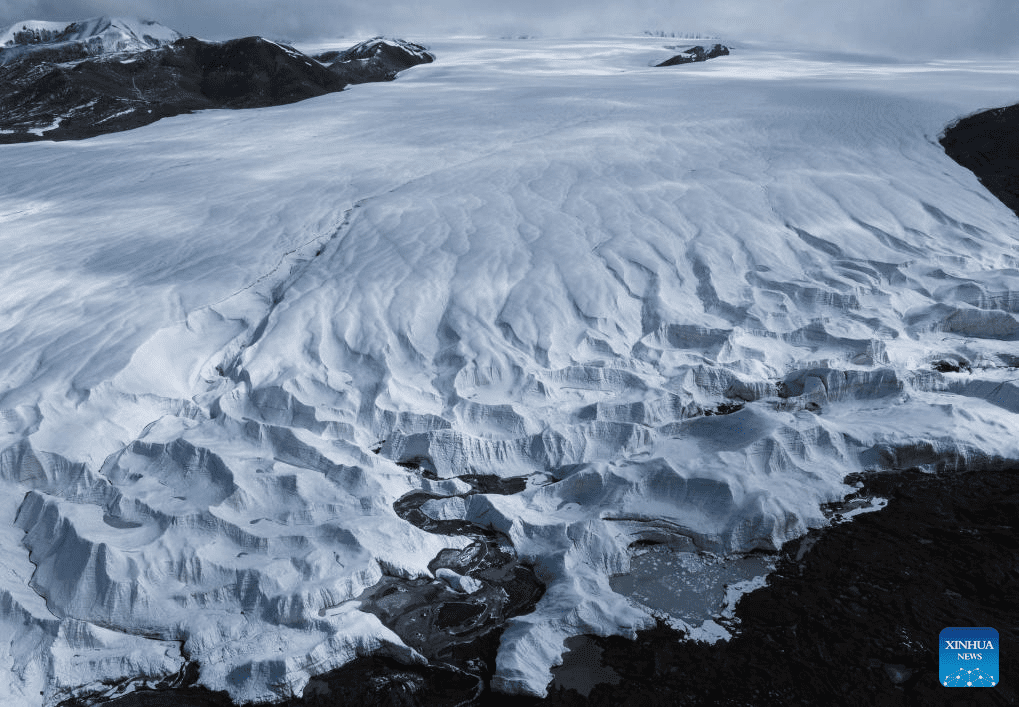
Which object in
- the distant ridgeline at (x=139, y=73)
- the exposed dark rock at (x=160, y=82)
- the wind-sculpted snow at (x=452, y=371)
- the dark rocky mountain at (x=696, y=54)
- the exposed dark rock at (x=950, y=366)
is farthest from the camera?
the dark rocky mountain at (x=696, y=54)

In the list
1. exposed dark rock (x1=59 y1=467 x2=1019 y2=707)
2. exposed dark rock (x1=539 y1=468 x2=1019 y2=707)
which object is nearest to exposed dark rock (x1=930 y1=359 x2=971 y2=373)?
exposed dark rock (x1=539 y1=468 x2=1019 y2=707)

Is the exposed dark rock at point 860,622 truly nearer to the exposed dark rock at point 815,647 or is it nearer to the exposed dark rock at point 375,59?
the exposed dark rock at point 815,647

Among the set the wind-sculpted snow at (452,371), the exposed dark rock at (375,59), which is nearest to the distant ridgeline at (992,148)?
the wind-sculpted snow at (452,371)

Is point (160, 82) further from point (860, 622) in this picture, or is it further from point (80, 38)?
point (860, 622)

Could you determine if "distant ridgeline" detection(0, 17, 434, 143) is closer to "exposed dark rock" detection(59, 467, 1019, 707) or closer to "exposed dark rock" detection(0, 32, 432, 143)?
"exposed dark rock" detection(0, 32, 432, 143)

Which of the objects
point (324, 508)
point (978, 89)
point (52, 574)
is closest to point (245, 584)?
point (324, 508)

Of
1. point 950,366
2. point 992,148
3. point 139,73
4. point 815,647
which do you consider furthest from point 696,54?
point 815,647
